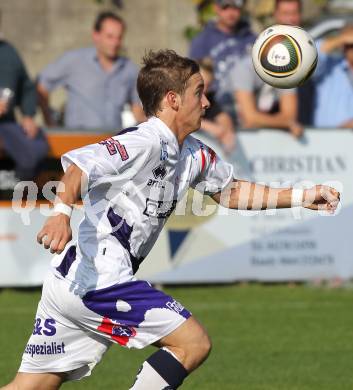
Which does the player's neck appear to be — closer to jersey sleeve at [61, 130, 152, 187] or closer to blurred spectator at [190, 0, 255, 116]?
jersey sleeve at [61, 130, 152, 187]

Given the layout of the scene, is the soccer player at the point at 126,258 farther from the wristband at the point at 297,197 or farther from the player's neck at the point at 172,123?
the wristband at the point at 297,197

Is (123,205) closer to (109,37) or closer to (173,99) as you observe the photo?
(173,99)

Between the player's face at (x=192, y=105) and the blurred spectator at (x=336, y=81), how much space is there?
661 centimetres

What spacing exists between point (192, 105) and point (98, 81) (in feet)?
19.3

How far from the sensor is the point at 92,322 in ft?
18.4

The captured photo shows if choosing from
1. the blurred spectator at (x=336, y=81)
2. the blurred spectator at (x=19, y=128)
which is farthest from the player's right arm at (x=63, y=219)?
the blurred spectator at (x=336, y=81)

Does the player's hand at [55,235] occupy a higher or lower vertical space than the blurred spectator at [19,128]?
higher

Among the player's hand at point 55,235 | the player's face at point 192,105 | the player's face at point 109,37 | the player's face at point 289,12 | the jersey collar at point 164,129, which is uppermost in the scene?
the player's face at point 192,105

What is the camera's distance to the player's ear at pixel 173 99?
581cm

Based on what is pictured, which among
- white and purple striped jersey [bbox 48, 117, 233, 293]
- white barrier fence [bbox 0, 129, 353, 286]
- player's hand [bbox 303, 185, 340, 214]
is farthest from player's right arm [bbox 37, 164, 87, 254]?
white barrier fence [bbox 0, 129, 353, 286]

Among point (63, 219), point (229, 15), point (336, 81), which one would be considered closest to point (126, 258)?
point (63, 219)

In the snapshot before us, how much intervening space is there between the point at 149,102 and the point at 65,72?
5952mm

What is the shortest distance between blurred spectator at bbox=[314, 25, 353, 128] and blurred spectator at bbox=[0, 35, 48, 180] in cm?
305

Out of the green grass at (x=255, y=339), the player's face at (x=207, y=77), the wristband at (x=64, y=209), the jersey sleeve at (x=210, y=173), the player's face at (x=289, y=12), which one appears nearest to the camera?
the wristband at (x=64, y=209)
